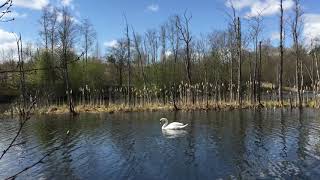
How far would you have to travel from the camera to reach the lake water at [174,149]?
Result: 1086 cm

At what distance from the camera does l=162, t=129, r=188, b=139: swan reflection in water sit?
16.9 m

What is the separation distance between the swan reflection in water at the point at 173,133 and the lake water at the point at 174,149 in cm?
4

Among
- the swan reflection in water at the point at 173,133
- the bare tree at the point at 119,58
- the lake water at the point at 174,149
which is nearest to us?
the lake water at the point at 174,149

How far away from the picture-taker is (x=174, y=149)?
14023 mm

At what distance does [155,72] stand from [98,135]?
3057 cm

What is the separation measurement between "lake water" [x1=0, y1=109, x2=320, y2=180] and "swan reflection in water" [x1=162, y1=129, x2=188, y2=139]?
41mm

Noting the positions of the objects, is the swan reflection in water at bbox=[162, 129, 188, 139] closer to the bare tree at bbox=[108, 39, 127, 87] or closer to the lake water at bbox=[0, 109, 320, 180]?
the lake water at bbox=[0, 109, 320, 180]

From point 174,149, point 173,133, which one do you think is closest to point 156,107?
point 173,133

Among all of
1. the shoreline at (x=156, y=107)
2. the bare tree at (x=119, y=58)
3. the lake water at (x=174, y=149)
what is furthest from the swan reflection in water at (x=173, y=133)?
the bare tree at (x=119, y=58)

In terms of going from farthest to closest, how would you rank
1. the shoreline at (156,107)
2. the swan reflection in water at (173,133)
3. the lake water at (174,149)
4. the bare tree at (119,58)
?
the bare tree at (119,58) < the shoreline at (156,107) < the swan reflection in water at (173,133) < the lake water at (174,149)

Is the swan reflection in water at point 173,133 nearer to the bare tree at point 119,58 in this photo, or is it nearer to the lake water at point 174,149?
the lake water at point 174,149

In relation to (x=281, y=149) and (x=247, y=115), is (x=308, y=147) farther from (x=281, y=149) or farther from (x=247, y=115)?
(x=247, y=115)

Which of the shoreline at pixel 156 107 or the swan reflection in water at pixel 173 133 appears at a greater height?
the shoreline at pixel 156 107

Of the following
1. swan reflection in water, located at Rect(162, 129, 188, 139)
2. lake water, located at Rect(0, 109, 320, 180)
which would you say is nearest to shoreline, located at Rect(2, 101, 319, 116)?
lake water, located at Rect(0, 109, 320, 180)
